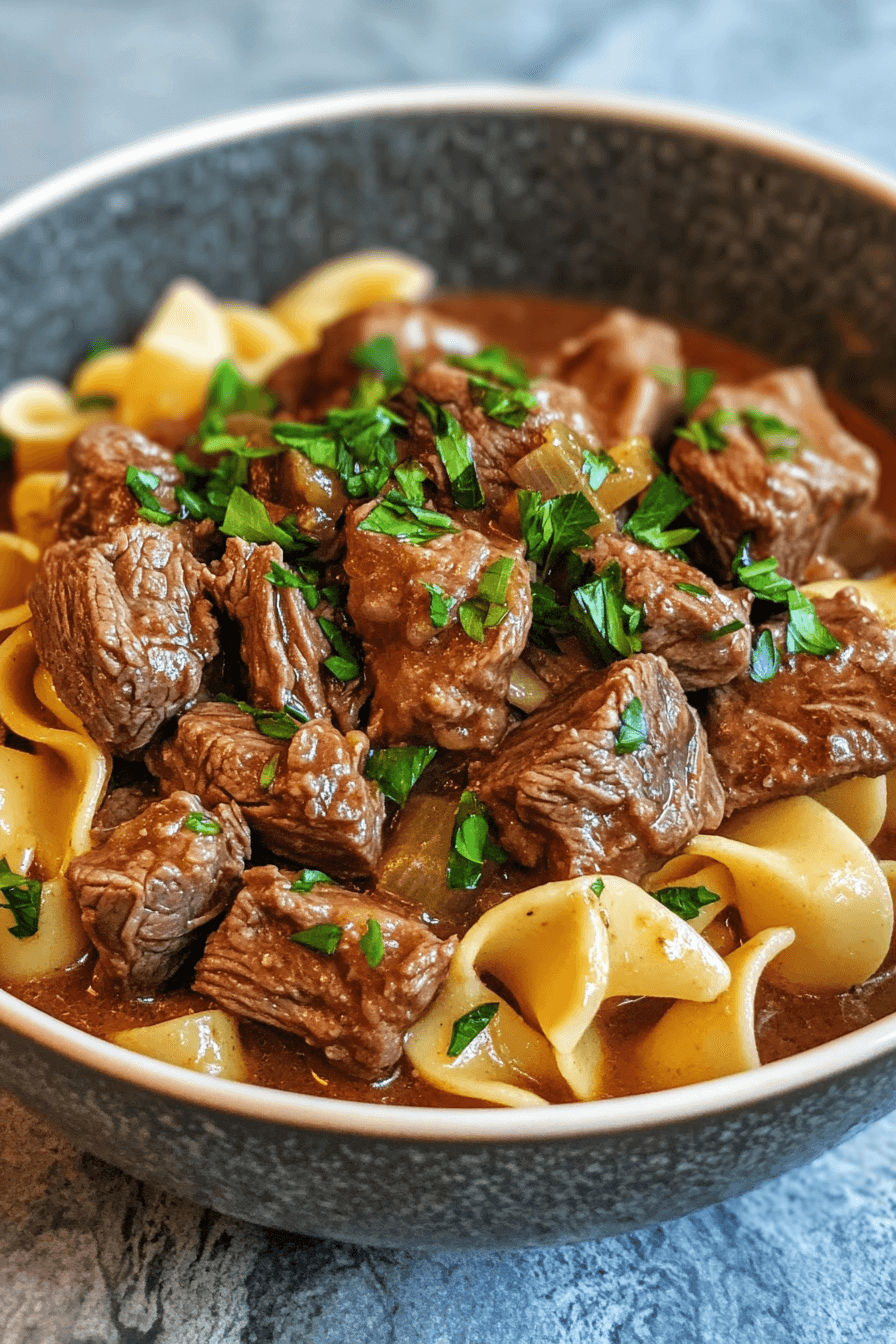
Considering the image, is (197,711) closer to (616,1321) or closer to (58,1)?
(616,1321)

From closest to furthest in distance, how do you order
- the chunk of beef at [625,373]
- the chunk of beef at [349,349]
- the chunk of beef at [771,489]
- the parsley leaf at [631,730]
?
the parsley leaf at [631,730], the chunk of beef at [771,489], the chunk of beef at [625,373], the chunk of beef at [349,349]

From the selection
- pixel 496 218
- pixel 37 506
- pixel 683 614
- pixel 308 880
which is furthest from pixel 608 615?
pixel 496 218

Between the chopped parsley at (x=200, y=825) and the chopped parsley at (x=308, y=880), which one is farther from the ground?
the chopped parsley at (x=200, y=825)

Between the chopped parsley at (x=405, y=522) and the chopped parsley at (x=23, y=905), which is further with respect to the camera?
the chopped parsley at (x=405, y=522)

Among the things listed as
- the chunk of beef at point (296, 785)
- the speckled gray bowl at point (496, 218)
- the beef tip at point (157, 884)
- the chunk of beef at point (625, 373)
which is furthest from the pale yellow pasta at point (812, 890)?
the speckled gray bowl at point (496, 218)

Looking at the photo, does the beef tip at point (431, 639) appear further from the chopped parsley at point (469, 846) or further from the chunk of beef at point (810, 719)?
the chunk of beef at point (810, 719)

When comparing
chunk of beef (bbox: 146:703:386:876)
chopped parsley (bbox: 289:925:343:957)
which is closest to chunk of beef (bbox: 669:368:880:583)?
chunk of beef (bbox: 146:703:386:876)
